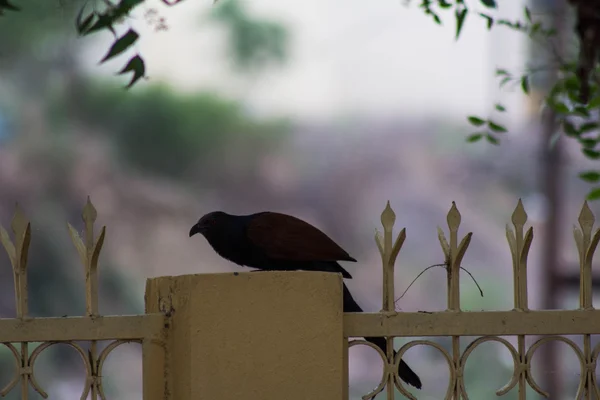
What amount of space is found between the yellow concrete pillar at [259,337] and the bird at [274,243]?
0.33 metres

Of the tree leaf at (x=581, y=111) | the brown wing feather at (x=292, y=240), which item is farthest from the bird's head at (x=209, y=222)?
the tree leaf at (x=581, y=111)

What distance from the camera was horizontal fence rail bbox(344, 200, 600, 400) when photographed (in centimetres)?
292

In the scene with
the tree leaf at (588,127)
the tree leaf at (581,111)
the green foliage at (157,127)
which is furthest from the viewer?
the green foliage at (157,127)

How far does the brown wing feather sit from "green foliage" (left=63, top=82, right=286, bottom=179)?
1009 centimetres

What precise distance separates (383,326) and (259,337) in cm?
38

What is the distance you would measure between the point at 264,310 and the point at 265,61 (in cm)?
1195

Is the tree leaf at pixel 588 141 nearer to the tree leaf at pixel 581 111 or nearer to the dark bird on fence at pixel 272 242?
the tree leaf at pixel 581 111

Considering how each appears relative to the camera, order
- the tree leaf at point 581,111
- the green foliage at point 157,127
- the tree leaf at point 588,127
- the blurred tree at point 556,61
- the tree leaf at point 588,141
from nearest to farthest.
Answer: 1. the blurred tree at point 556,61
2. the tree leaf at point 581,111
3. the tree leaf at point 588,141
4. the tree leaf at point 588,127
5. the green foliage at point 157,127

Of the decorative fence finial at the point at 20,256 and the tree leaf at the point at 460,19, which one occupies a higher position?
the tree leaf at the point at 460,19

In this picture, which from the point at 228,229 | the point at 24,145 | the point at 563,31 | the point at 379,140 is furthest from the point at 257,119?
the point at 228,229

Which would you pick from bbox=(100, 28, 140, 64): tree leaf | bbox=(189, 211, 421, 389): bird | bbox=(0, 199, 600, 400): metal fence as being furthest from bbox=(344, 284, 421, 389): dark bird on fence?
bbox=(100, 28, 140, 64): tree leaf

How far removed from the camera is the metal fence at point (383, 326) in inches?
113

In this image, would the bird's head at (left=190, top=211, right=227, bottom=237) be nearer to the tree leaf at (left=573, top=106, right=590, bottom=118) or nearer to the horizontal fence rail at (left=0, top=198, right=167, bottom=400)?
the horizontal fence rail at (left=0, top=198, right=167, bottom=400)

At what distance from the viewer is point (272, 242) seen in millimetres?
3436
